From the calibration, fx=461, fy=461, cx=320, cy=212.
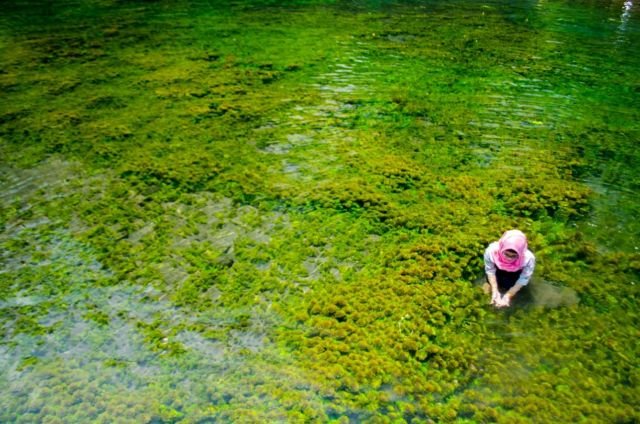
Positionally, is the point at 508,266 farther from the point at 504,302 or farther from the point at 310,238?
the point at 310,238

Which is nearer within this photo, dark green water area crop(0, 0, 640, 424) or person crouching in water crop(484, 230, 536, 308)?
dark green water area crop(0, 0, 640, 424)

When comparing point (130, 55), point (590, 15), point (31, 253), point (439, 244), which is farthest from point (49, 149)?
point (590, 15)

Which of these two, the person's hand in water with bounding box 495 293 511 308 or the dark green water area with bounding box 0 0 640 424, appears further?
the person's hand in water with bounding box 495 293 511 308

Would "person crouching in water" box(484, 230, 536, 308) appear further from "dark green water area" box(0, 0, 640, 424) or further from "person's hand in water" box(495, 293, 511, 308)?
"dark green water area" box(0, 0, 640, 424)

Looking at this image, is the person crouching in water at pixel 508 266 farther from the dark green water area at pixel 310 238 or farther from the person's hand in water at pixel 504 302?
the dark green water area at pixel 310 238

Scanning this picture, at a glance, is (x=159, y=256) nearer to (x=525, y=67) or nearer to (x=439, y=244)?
(x=439, y=244)

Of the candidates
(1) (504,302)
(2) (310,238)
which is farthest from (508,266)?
(2) (310,238)

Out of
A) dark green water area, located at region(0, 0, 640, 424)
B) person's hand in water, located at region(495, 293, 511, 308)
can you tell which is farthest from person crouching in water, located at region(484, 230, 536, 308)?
dark green water area, located at region(0, 0, 640, 424)

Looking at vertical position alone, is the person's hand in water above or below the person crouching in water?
below
